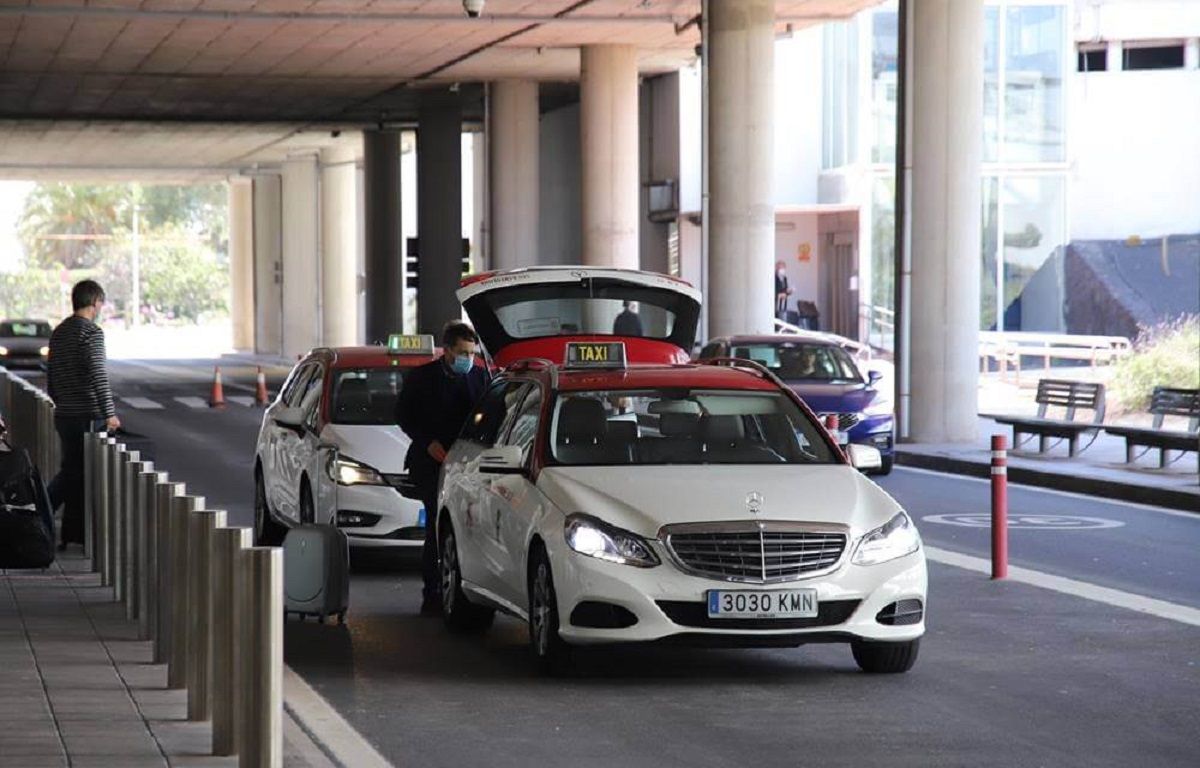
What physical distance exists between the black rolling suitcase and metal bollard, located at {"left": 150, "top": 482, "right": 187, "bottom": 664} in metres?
1.34

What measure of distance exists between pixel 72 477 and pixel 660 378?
5393mm

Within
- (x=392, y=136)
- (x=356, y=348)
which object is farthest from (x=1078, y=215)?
(x=356, y=348)

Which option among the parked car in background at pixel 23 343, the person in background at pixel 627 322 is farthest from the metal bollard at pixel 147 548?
the parked car in background at pixel 23 343

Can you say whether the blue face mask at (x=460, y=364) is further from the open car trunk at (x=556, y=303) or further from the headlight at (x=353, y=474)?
the open car trunk at (x=556, y=303)

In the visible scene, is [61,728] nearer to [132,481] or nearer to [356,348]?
[132,481]

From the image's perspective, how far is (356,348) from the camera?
1716 cm

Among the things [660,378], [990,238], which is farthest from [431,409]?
[990,238]

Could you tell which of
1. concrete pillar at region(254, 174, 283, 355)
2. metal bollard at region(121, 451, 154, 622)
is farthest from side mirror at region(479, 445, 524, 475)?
Answer: concrete pillar at region(254, 174, 283, 355)

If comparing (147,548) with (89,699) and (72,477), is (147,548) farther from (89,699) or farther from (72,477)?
(72,477)

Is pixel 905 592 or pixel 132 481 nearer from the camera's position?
pixel 905 592

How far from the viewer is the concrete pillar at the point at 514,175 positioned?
166 ft

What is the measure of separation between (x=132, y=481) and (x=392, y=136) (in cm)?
5078

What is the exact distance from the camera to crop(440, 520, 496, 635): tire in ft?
39.8

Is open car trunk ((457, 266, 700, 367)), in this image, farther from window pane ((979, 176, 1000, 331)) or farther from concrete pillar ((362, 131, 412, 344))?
concrete pillar ((362, 131, 412, 344))
